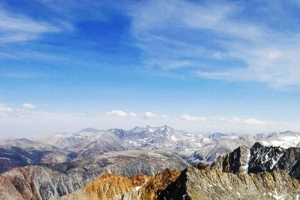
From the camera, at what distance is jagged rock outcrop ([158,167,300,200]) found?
13875 cm

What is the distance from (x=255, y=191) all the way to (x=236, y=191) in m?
10.9

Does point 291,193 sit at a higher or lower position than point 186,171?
lower

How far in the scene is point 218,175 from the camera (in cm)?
15625

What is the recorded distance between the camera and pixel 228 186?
500ft

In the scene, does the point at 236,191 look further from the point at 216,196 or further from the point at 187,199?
the point at 187,199

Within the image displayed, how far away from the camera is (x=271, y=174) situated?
6683 inches

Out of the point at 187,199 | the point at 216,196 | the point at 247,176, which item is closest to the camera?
the point at 187,199

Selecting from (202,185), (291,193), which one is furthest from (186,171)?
(291,193)

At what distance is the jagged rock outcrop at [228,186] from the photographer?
455 feet

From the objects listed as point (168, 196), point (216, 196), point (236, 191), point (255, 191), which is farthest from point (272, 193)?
point (168, 196)

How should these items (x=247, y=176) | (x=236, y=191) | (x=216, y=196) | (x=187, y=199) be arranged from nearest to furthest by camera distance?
1. (x=187, y=199)
2. (x=216, y=196)
3. (x=236, y=191)
4. (x=247, y=176)

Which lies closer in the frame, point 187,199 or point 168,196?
point 187,199

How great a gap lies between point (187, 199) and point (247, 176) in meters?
43.3

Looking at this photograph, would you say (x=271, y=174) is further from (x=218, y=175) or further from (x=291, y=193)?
(x=218, y=175)
